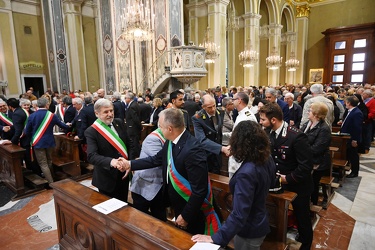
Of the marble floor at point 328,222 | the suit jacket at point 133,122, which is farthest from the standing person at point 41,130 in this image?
the suit jacket at point 133,122

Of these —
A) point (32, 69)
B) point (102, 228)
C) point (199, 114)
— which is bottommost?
point (102, 228)

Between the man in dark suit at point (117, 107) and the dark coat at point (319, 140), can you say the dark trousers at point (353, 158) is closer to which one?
the dark coat at point (319, 140)

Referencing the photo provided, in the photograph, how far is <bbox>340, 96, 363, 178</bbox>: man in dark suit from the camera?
505cm

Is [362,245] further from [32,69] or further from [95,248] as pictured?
[32,69]

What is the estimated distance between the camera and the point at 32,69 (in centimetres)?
1486

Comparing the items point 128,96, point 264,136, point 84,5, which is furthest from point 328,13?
point 264,136

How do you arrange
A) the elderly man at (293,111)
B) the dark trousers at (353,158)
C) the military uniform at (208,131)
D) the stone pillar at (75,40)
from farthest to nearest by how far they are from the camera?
the stone pillar at (75,40), the elderly man at (293,111), the dark trousers at (353,158), the military uniform at (208,131)

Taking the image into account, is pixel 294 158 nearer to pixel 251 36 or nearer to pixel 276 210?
pixel 276 210

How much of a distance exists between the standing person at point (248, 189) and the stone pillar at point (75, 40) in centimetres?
1513

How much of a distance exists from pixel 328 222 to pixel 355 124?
2452 millimetres

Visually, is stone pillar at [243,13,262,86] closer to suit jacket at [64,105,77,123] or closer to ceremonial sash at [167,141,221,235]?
suit jacket at [64,105,77,123]

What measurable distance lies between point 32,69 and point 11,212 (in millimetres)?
13343

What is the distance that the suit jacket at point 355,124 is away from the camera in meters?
5.05

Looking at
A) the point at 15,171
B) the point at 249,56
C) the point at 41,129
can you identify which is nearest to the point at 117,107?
the point at 41,129
